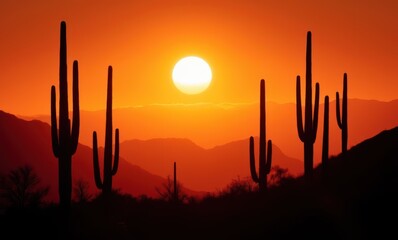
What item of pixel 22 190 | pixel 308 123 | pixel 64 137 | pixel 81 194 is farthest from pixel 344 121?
pixel 22 190

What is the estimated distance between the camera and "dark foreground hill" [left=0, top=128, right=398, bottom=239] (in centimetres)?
1764

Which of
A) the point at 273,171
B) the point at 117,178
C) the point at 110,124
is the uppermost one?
the point at 110,124

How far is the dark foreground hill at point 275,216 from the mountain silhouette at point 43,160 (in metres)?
83.3

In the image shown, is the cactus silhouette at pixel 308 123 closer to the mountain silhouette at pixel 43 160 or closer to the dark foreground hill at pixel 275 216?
the dark foreground hill at pixel 275 216

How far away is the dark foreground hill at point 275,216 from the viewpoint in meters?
17.6

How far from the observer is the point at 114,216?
22.9m

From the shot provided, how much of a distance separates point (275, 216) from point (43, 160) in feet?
342

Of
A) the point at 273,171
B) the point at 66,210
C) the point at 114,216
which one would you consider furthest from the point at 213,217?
the point at 273,171

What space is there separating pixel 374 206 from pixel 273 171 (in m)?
24.4

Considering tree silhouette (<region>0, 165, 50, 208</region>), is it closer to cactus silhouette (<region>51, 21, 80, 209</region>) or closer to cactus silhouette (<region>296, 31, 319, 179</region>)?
cactus silhouette (<region>51, 21, 80, 209</region>)

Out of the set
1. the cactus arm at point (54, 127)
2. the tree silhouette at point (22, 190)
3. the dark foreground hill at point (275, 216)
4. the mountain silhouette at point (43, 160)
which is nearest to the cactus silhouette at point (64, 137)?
the cactus arm at point (54, 127)

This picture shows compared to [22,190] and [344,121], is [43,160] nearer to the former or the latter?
[22,190]

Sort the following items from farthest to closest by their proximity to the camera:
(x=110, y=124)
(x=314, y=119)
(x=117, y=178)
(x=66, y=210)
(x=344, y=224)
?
1. (x=117, y=178)
2. (x=110, y=124)
3. (x=314, y=119)
4. (x=66, y=210)
5. (x=344, y=224)

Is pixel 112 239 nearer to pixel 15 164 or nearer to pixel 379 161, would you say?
pixel 379 161
